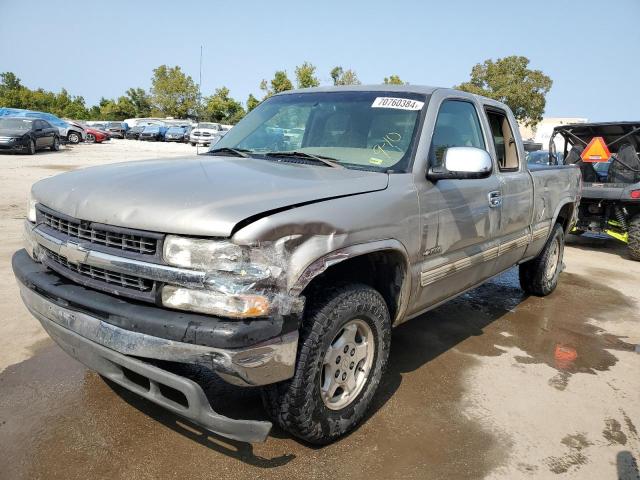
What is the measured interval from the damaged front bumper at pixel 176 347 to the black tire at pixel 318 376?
0.14 metres

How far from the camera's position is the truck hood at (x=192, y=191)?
6.92 ft

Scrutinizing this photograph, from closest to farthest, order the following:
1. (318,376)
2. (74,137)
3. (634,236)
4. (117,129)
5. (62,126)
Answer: (318,376) < (634,236) < (62,126) < (74,137) < (117,129)

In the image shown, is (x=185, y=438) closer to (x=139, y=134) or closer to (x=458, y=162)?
(x=458, y=162)

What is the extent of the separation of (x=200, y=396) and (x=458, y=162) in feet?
6.26

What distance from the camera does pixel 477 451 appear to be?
2711mm

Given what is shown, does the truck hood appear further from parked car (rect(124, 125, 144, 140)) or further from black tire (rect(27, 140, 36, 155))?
parked car (rect(124, 125, 144, 140))

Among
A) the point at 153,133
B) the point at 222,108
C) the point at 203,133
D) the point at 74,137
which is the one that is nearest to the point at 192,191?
the point at 74,137

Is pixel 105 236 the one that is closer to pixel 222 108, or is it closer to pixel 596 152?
pixel 596 152

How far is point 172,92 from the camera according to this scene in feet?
193

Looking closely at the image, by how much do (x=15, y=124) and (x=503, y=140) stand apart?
19503 millimetres

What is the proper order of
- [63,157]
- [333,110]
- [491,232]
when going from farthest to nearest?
1. [63,157]
2. [491,232]
3. [333,110]

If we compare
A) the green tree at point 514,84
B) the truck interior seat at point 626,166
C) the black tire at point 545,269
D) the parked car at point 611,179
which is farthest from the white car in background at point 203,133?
the black tire at point 545,269

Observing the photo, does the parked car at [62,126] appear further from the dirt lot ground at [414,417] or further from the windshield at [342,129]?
the windshield at [342,129]

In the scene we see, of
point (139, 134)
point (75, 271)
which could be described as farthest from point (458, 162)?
point (139, 134)
